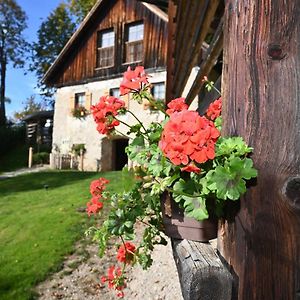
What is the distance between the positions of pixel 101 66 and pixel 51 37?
14527 millimetres

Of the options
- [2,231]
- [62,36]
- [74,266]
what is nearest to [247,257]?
[74,266]

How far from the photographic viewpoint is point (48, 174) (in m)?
14.7

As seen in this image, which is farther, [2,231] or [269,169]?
[2,231]

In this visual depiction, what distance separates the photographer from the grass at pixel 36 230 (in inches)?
193

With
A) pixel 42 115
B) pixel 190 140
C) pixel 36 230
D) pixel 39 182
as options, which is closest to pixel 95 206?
pixel 190 140

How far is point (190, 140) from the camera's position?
1084mm

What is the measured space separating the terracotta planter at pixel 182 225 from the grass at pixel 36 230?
8.7 inches

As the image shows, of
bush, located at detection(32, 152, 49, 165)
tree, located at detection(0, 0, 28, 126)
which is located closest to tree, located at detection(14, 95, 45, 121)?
tree, located at detection(0, 0, 28, 126)

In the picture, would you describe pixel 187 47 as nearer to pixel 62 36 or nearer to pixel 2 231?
pixel 2 231

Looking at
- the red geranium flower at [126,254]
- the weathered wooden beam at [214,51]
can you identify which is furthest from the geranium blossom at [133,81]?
the weathered wooden beam at [214,51]

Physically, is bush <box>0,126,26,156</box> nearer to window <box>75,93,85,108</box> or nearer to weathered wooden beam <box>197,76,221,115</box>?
window <box>75,93,85,108</box>

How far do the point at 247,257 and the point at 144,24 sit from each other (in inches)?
599

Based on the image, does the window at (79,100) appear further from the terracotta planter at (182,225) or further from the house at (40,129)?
the terracotta planter at (182,225)

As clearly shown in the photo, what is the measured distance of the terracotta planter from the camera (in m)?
1.32
